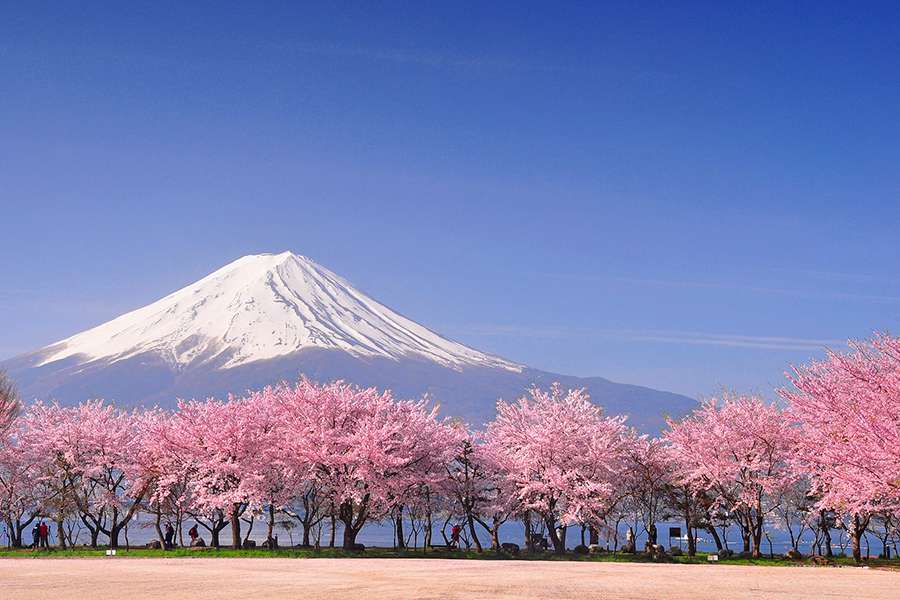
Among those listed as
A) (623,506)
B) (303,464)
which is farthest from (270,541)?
(623,506)

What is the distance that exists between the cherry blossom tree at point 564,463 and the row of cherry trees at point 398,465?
0.09 meters

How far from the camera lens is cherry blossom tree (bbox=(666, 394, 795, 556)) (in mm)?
45812

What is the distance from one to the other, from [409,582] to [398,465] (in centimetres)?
2114

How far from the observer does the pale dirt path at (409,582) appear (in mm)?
20688

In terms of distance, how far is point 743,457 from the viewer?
46.8 meters

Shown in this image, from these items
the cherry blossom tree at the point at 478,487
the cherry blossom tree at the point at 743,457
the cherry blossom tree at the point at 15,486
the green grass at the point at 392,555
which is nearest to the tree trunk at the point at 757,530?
the cherry blossom tree at the point at 743,457

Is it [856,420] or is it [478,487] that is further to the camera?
[478,487]

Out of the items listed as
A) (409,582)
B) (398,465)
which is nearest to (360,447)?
(398,465)

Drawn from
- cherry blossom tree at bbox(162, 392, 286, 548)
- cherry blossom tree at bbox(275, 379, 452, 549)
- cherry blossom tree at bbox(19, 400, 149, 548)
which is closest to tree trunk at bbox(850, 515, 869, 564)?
cherry blossom tree at bbox(275, 379, 452, 549)

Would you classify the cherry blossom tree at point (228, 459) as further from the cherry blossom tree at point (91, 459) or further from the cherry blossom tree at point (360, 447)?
the cherry blossom tree at point (91, 459)

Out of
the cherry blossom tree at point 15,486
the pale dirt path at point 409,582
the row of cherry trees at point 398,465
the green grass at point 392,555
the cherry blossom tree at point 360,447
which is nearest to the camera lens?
the pale dirt path at point 409,582

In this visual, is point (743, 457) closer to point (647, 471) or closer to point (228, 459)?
point (647, 471)

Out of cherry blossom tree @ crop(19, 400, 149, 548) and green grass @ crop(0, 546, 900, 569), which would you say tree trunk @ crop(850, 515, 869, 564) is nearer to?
green grass @ crop(0, 546, 900, 569)

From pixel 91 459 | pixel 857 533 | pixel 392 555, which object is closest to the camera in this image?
pixel 857 533
